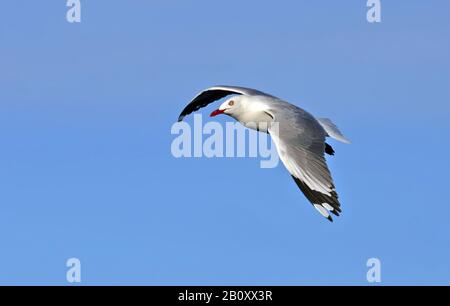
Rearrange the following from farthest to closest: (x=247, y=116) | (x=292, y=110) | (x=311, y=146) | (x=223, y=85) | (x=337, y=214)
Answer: (x=223, y=85) → (x=247, y=116) → (x=292, y=110) → (x=311, y=146) → (x=337, y=214)

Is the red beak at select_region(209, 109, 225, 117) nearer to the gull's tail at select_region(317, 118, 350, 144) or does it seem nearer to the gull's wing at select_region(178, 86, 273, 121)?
the gull's wing at select_region(178, 86, 273, 121)

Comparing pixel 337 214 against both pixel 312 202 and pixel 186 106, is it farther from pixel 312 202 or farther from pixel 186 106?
pixel 186 106

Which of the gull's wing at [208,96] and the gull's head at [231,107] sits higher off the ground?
the gull's wing at [208,96]

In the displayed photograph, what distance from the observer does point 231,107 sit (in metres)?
Result: 7.74

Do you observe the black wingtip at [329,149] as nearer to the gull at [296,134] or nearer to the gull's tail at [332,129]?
the gull at [296,134]

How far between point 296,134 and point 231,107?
1304mm

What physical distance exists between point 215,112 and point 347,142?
3.64 feet

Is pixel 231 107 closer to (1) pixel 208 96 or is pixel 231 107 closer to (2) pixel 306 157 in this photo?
(1) pixel 208 96

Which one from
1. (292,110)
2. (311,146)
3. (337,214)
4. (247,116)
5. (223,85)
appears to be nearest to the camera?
(337,214)

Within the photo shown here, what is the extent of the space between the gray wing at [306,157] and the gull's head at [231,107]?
0.83m

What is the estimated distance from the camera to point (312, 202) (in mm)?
6023

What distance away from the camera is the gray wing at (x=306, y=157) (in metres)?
6.02

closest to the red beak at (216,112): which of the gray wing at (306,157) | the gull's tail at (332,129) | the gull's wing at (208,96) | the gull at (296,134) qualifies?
the gull at (296,134)
